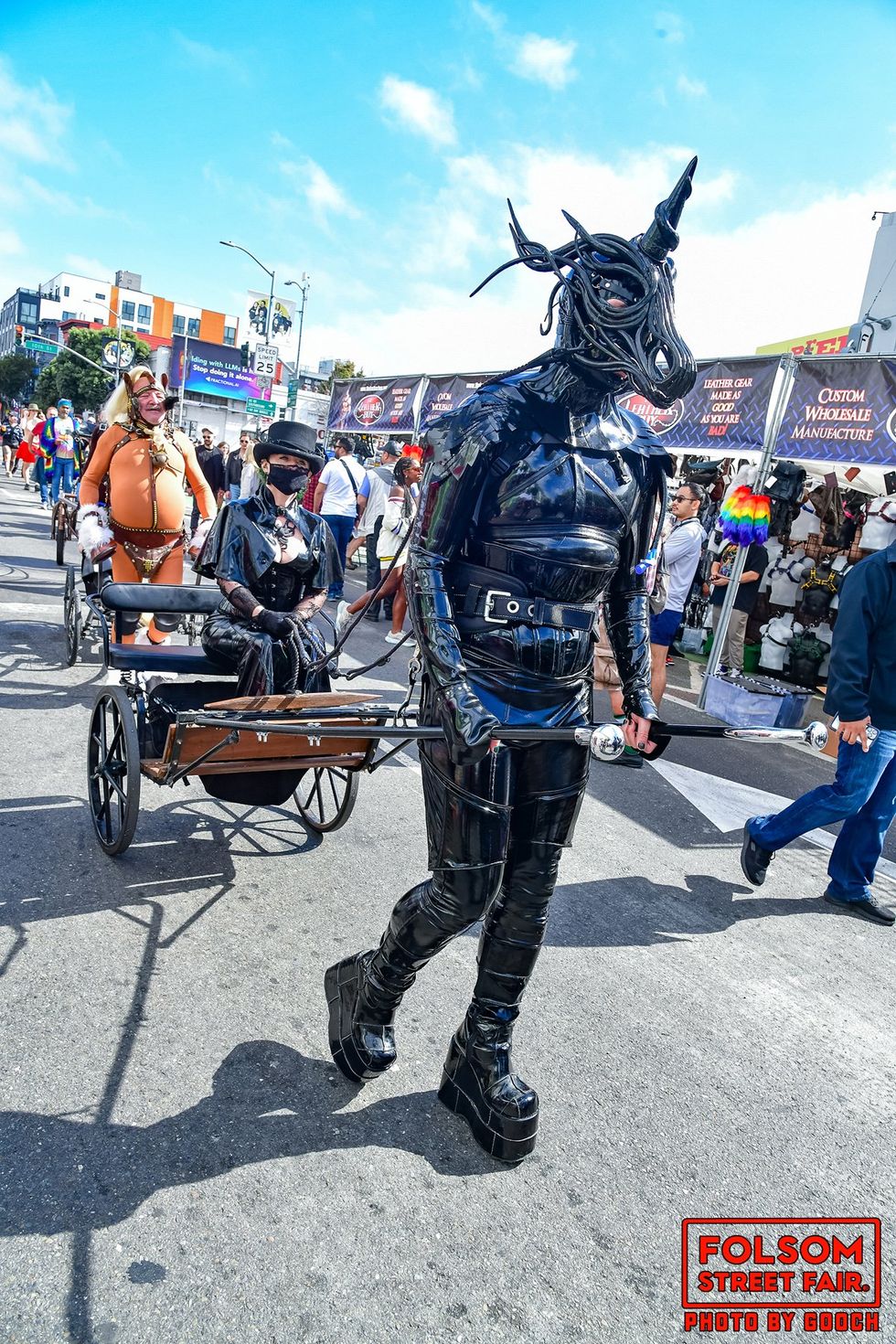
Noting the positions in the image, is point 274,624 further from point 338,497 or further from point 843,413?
point 338,497

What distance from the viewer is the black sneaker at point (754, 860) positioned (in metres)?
4.61

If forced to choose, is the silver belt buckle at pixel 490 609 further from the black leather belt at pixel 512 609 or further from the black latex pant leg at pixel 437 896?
the black latex pant leg at pixel 437 896

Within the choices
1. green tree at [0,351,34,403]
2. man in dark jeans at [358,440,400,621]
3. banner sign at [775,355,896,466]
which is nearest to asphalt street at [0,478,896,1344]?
banner sign at [775,355,896,466]

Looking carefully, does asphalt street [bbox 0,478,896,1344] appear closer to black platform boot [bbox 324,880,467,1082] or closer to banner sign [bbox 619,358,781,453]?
black platform boot [bbox 324,880,467,1082]

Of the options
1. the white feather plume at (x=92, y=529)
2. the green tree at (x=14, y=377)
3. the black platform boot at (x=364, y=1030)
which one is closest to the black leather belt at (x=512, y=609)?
the black platform boot at (x=364, y=1030)

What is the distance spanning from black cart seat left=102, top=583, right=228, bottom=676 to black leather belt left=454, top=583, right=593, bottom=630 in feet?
8.18

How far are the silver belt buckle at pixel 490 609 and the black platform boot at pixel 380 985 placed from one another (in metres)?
0.76

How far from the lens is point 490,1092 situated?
97.8 inches

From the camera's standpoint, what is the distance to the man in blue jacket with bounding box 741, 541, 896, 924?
13.4 feet

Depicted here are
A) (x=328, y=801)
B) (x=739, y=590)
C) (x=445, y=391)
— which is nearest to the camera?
(x=328, y=801)

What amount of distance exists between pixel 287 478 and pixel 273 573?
50 centimetres

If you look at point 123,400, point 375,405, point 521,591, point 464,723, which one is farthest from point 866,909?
point 375,405

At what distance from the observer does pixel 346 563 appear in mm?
12867

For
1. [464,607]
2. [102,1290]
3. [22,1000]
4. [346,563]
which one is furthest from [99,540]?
[346,563]
